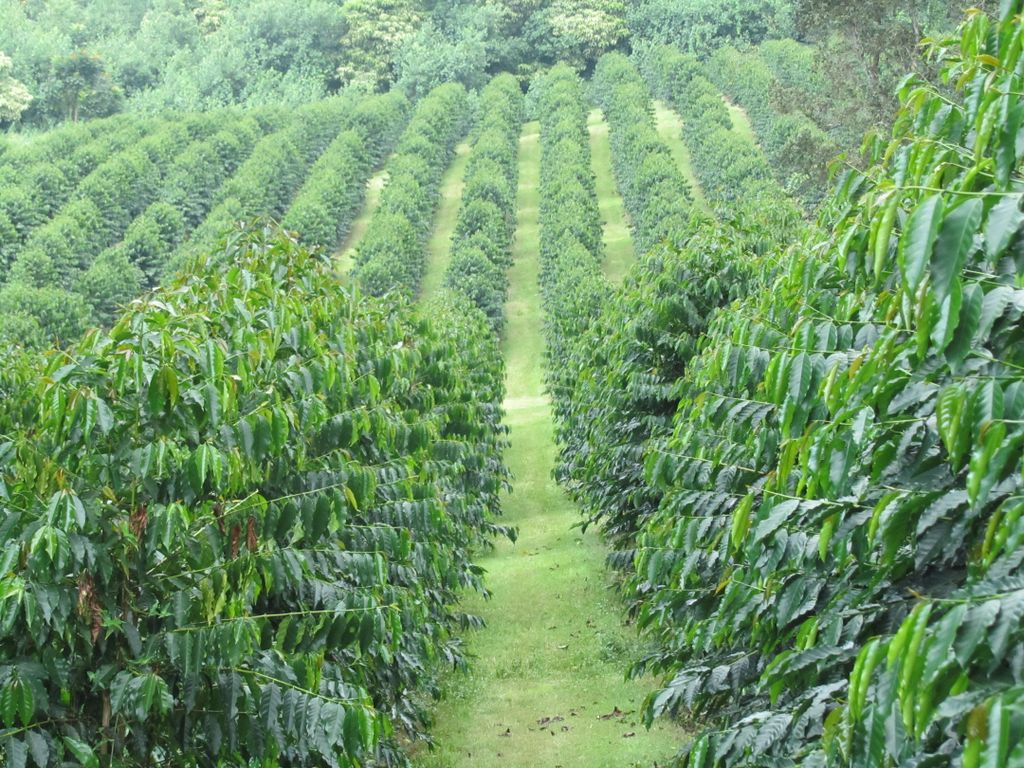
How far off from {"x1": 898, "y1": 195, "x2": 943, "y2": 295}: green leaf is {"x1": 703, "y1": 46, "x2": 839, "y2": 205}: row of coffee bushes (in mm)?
22790

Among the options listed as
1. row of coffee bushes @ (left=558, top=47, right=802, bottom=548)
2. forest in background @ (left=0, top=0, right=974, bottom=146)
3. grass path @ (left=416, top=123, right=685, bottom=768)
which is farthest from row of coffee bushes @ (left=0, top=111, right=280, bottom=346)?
row of coffee bushes @ (left=558, top=47, right=802, bottom=548)

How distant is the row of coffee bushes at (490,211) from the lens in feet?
140

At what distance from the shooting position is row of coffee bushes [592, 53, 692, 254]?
42281 millimetres


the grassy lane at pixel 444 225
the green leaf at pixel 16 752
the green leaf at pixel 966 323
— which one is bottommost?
the grassy lane at pixel 444 225

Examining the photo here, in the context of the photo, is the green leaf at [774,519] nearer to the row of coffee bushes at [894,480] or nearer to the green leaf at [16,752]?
the row of coffee bushes at [894,480]

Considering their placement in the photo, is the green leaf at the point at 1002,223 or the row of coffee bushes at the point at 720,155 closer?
the green leaf at the point at 1002,223

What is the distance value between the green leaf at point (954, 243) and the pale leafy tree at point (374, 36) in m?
84.3

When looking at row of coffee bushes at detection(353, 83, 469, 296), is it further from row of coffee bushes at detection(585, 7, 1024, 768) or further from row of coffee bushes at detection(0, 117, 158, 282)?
row of coffee bushes at detection(585, 7, 1024, 768)

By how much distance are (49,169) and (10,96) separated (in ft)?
83.2

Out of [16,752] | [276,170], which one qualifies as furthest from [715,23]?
[16,752]

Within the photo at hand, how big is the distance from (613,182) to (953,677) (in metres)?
58.1

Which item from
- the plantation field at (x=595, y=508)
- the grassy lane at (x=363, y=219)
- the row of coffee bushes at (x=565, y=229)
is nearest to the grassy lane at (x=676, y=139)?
the row of coffee bushes at (x=565, y=229)

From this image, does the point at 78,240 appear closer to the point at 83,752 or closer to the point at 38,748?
the point at 38,748

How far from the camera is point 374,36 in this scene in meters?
86.8
